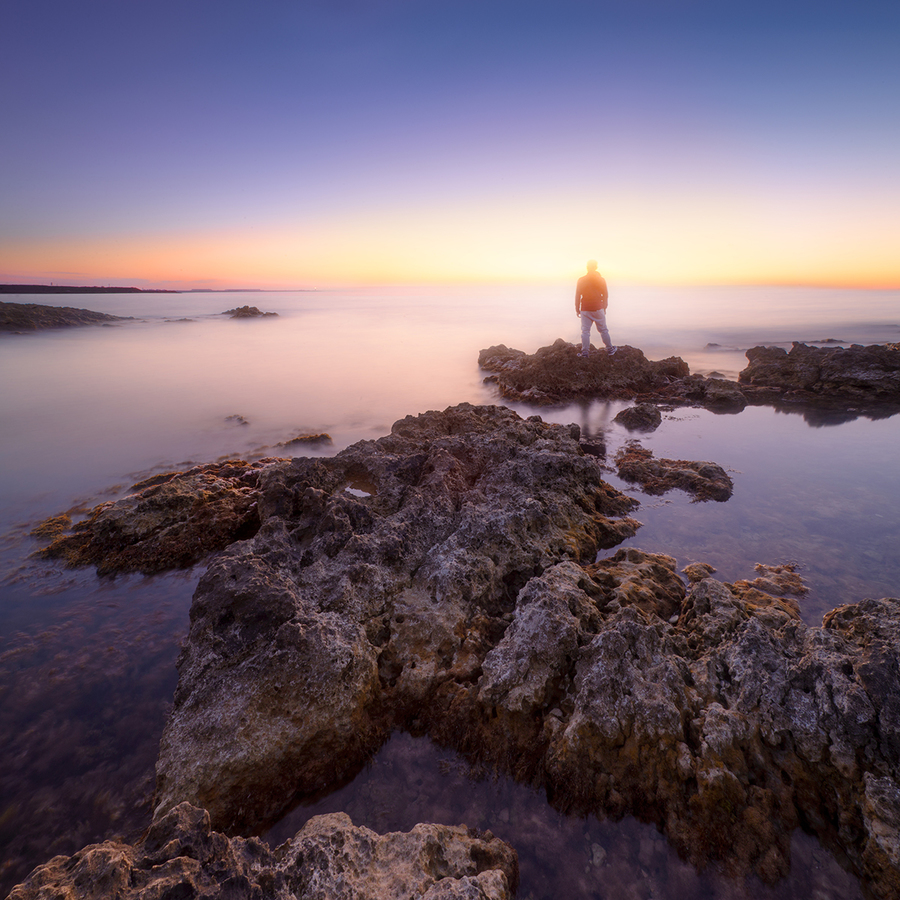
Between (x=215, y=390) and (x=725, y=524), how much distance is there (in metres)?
16.6

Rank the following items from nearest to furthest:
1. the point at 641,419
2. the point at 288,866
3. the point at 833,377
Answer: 1. the point at 288,866
2. the point at 641,419
3. the point at 833,377

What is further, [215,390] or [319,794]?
[215,390]

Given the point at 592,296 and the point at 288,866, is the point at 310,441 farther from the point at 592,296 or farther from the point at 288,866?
the point at 592,296

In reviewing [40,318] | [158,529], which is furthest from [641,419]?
[40,318]

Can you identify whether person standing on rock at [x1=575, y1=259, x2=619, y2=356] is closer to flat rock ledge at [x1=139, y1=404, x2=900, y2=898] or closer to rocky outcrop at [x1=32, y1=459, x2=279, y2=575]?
flat rock ledge at [x1=139, y1=404, x2=900, y2=898]

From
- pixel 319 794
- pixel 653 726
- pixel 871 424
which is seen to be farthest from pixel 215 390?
pixel 871 424

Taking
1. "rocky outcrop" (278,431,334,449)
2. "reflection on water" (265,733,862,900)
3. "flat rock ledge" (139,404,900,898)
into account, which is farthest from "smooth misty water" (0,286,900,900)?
"rocky outcrop" (278,431,334,449)

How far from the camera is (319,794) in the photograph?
10.4ft

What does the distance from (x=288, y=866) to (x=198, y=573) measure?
4.15 meters

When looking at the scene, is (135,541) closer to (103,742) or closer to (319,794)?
(103,742)

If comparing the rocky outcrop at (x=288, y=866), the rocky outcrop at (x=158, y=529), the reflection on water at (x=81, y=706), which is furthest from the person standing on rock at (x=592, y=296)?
the rocky outcrop at (x=288, y=866)

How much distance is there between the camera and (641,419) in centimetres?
1088

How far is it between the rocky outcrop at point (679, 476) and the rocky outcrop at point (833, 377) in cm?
736

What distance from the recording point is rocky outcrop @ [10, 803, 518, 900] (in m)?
1.96
